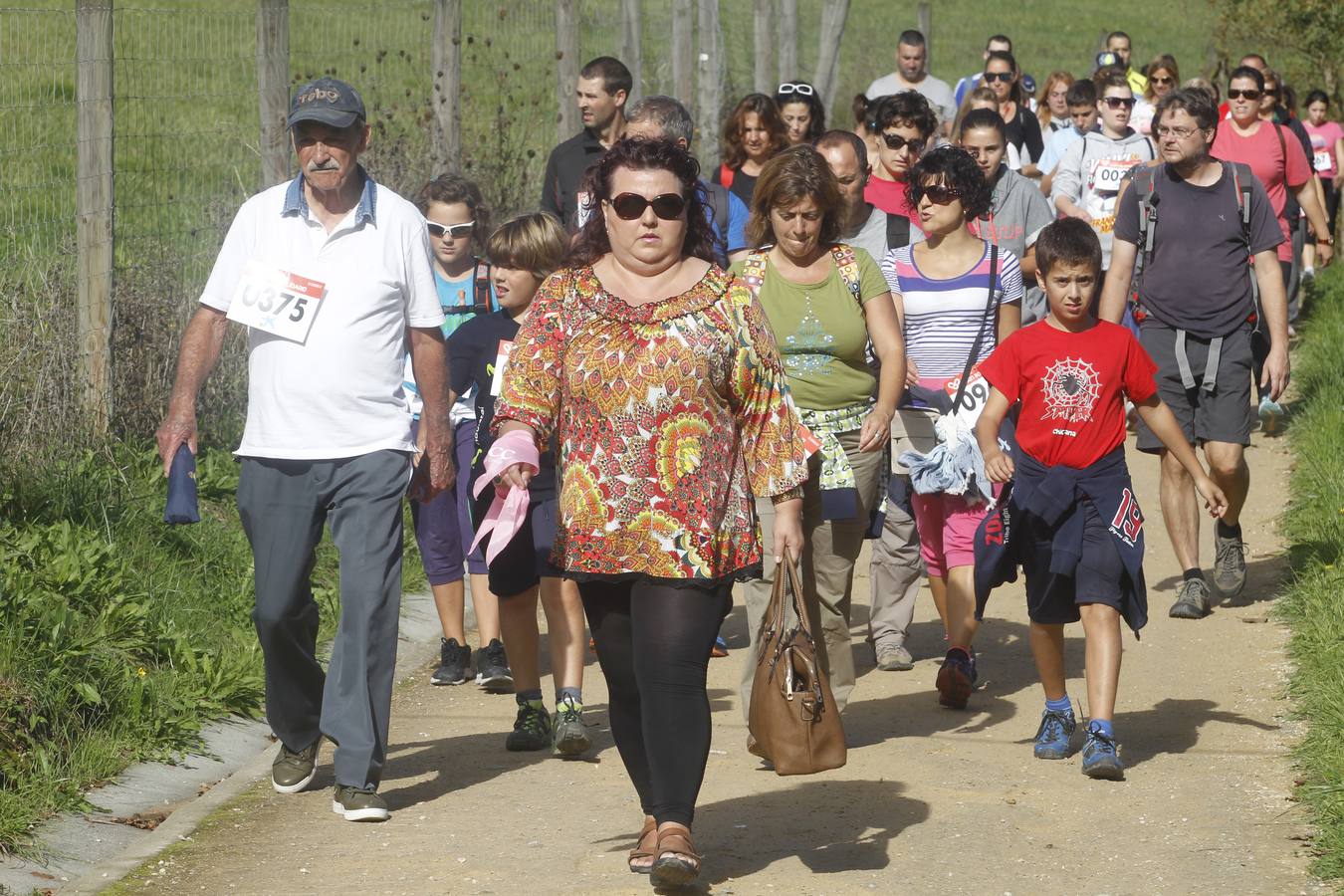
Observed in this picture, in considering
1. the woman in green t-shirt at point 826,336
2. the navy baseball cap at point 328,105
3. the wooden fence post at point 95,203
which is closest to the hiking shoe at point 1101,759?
the woman in green t-shirt at point 826,336

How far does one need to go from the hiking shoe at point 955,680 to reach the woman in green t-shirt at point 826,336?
0.65 metres

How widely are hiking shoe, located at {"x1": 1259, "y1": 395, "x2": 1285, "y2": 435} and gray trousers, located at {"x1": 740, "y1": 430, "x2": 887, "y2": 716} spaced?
6670 mm

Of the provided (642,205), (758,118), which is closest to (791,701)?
(642,205)

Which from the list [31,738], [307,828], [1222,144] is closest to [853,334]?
[307,828]

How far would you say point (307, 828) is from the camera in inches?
230

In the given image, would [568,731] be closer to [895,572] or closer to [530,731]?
[530,731]

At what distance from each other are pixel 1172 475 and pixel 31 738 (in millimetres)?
5199

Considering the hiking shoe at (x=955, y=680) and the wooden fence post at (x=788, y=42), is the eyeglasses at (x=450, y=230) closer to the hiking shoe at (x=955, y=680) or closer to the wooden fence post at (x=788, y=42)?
the hiking shoe at (x=955, y=680)

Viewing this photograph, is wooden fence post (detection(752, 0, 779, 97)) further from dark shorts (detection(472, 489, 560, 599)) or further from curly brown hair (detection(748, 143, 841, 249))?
dark shorts (detection(472, 489, 560, 599))

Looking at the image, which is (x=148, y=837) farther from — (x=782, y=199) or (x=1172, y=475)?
(x=1172, y=475)

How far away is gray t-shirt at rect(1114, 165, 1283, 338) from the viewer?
8664 mm

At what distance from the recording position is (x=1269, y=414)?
1284 centimetres

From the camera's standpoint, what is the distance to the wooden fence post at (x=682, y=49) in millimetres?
14961

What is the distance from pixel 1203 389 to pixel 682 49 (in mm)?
7204
